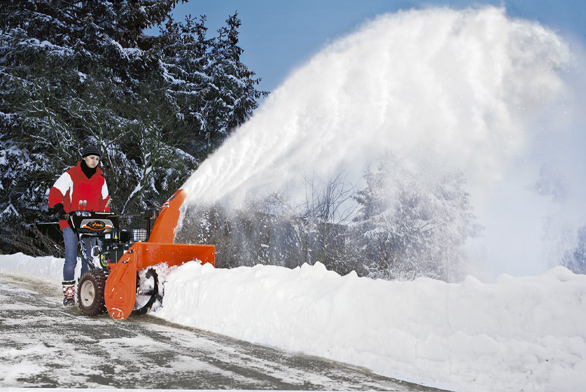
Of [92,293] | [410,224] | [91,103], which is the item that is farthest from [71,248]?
[410,224]

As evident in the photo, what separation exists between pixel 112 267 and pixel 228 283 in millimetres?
1663

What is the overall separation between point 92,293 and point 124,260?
30.5 inches

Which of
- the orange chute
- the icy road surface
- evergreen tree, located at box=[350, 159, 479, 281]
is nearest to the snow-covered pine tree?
evergreen tree, located at box=[350, 159, 479, 281]

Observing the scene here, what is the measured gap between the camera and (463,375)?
432cm

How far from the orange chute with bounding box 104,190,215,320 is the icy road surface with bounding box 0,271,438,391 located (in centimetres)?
37

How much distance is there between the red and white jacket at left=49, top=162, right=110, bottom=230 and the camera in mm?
7816

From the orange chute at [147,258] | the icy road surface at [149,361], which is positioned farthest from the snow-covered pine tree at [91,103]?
the icy road surface at [149,361]

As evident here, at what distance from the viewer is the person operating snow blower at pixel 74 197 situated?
7812mm

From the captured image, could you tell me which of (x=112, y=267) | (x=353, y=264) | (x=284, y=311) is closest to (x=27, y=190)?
(x=353, y=264)

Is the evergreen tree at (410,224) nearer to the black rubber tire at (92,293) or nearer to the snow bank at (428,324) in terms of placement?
the black rubber tire at (92,293)

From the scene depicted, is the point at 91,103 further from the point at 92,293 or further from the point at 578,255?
the point at 578,255

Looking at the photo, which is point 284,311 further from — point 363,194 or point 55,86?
point 363,194

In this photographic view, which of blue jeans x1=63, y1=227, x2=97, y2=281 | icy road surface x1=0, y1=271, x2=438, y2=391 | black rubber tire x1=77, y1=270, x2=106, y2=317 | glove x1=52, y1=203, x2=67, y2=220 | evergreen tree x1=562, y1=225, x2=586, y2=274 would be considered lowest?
icy road surface x1=0, y1=271, x2=438, y2=391

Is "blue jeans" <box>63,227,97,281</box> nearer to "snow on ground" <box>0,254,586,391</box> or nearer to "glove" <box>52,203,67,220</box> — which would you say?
"glove" <box>52,203,67,220</box>
